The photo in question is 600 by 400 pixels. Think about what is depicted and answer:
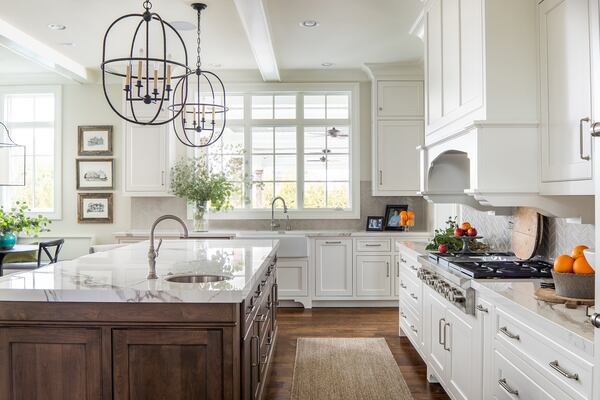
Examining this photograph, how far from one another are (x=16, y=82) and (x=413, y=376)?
596 cm

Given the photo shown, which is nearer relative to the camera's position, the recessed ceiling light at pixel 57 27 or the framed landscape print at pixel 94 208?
the recessed ceiling light at pixel 57 27

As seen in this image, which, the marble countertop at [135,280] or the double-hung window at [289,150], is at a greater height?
the double-hung window at [289,150]

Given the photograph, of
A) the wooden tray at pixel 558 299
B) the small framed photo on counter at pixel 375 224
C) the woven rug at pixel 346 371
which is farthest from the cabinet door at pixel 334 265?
the wooden tray at pixel 558 299

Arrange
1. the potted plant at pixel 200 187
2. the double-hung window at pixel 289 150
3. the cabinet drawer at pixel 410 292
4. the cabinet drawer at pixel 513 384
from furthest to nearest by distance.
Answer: the double-hung window at pixel 289 150 < the potted plant at pixel 200 187 < the cabinet drawer at pixel 410 292 < the cabinet drawer at pixel 513 384

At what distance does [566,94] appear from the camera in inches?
82.8

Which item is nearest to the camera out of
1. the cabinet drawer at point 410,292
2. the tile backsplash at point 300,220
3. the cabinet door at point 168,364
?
the cabinet door at point 168,364

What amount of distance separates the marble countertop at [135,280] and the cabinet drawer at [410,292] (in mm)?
1196

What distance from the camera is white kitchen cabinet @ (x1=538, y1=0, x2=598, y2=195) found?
193 cm

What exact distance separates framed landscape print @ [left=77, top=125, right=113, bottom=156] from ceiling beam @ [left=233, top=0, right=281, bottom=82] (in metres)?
2.22

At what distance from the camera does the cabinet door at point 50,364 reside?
6.72ft

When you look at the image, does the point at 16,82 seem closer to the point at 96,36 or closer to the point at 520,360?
the point at 96,36

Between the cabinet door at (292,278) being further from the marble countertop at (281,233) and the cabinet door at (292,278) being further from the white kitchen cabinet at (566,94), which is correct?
the white kitchen cabinet at (566,94)

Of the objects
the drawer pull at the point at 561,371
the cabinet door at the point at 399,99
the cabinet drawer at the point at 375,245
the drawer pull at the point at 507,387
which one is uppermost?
the cabinet door at the point at 399,99

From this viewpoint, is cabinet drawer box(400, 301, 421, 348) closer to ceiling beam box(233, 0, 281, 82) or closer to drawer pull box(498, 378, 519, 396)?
drawer pull box(498, 378, 519, 396)
